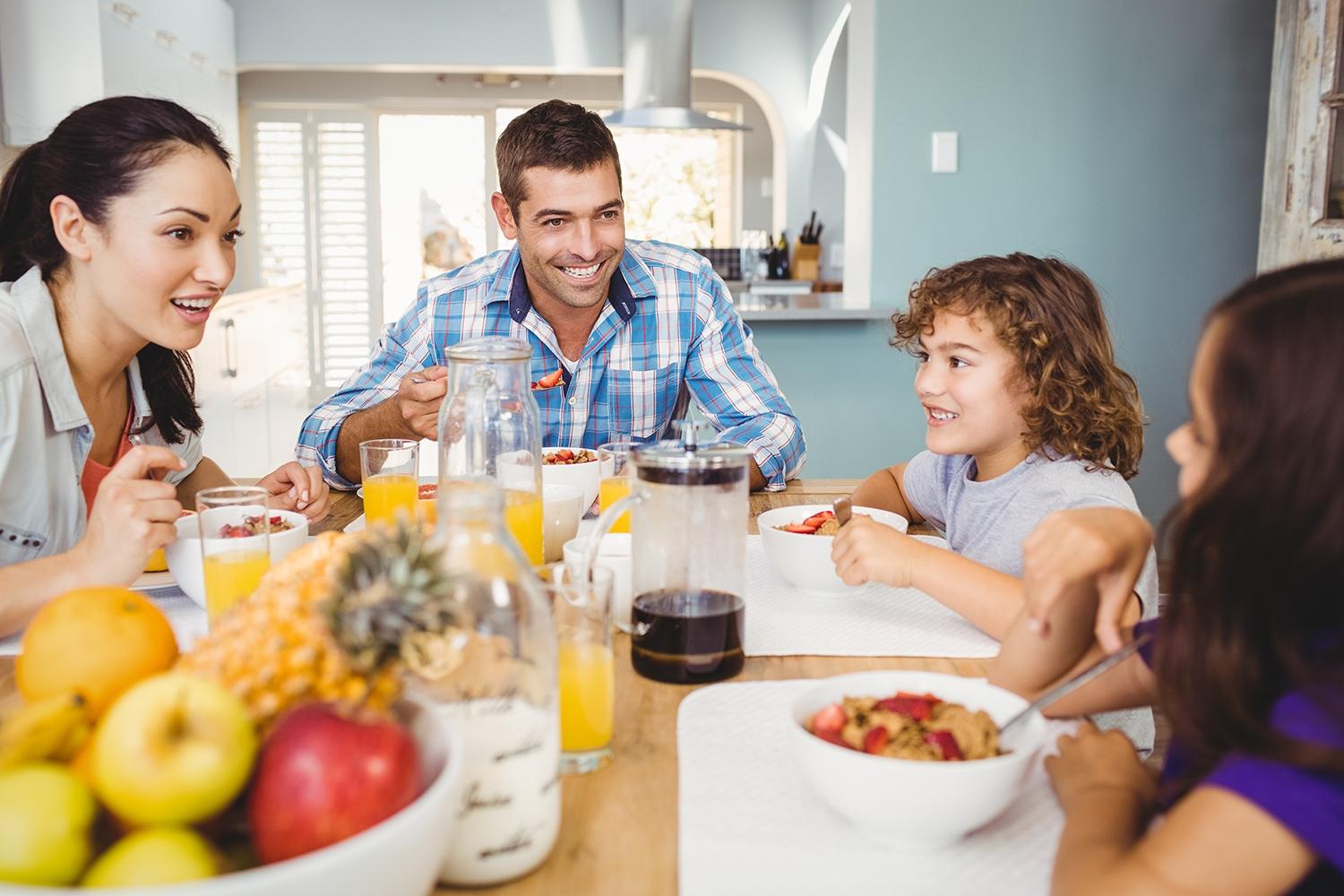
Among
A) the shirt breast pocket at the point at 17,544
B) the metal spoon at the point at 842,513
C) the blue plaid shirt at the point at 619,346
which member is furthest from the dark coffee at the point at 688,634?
the blue plaid shirt at the point at 619,346

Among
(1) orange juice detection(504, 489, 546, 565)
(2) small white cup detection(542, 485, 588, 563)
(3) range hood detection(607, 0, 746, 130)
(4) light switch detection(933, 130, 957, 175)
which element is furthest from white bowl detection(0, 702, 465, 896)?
(3) range hood detection(607, 0, 746, 130)

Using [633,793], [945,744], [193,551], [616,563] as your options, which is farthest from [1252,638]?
[193,551]

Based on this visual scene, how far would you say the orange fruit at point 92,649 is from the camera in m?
0.74

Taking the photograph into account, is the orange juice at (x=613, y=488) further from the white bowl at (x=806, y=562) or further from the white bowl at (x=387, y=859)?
→ the white bowl at (x=387, y=859)

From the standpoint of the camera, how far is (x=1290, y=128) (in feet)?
9.08

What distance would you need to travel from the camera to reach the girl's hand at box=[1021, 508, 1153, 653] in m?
0.84

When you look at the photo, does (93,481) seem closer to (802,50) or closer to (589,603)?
(589,603)

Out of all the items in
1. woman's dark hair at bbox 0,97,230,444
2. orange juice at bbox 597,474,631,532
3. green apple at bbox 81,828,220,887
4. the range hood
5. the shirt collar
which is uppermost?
the range hood

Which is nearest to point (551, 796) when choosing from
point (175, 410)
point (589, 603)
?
point (589, 603)

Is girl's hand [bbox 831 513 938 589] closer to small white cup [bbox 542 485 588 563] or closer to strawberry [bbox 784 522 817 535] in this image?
strawberry [bbox 784 522 817 535]

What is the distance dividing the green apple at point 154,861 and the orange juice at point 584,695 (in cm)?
31

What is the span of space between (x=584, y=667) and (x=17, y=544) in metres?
0.93

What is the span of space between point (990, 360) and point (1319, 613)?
850mm

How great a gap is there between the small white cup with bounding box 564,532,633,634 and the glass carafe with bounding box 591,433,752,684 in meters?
0.09
